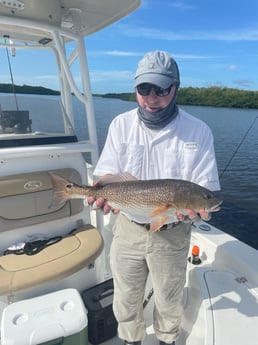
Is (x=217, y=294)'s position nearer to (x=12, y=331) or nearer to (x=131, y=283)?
(x=131, y=283)

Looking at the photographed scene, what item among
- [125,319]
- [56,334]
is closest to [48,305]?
[56,334]

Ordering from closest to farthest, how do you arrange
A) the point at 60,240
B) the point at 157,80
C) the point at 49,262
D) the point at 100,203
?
the point at 157,80 < the point at 100,203 < the point at 49,262 < the point at 60,240

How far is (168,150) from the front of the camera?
1993 millimetres

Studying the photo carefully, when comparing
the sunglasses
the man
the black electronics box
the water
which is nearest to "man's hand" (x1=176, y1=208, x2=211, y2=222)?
the man

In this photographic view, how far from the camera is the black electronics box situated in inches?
102

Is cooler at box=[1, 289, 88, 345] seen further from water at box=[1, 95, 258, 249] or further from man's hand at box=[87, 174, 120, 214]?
water at box=[1, 95, 258, 249]

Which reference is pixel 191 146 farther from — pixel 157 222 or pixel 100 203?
pixel 100 203

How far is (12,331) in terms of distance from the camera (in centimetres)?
192

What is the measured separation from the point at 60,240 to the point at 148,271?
40.8 inches

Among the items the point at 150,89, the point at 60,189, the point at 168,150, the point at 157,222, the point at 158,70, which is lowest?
the point at 157,222

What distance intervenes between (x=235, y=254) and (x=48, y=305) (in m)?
1.76

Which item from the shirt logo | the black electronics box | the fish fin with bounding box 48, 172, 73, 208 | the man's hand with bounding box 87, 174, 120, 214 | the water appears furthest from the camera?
the water

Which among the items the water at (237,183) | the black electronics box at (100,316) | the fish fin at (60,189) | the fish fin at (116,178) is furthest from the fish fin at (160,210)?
the water at (237,183)

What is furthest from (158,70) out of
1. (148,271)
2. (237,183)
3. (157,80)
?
(237,183)
